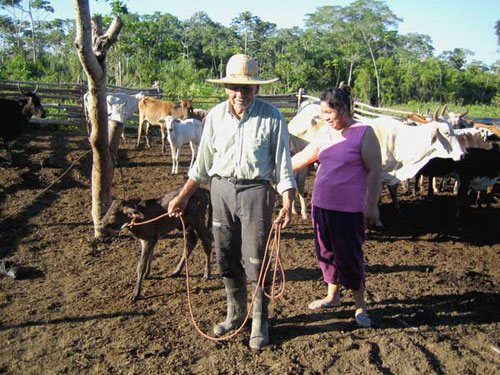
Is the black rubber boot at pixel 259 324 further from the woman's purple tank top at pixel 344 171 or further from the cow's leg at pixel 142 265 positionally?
the cow's leg at pixel 142 265

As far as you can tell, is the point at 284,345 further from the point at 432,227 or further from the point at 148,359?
the point at 432,227

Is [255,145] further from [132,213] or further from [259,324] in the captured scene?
[132,213]

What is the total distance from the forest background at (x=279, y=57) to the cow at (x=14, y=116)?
29.2 ft

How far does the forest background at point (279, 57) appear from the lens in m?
27.9

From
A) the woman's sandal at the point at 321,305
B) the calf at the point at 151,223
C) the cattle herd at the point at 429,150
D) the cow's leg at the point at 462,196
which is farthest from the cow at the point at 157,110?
the woman's sandal at the point at 321,305

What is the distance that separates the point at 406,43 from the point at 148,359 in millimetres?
66932

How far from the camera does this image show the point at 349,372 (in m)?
3.72

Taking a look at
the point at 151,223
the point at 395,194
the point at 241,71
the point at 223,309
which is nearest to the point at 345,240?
the point at 223,309

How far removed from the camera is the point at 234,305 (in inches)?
164

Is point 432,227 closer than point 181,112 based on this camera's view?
Yes

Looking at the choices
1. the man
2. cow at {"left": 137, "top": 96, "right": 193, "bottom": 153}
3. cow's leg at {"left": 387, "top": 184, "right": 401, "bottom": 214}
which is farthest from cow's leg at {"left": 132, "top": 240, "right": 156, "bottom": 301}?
cow at {"left": 137, "top": 96, "right": 193, "bottom": 153}

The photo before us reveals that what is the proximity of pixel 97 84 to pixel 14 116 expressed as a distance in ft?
23.5

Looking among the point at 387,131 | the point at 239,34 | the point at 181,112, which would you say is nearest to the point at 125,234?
the point at 387,131

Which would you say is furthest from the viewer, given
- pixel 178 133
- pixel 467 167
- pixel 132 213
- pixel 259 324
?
pixel 178 133
